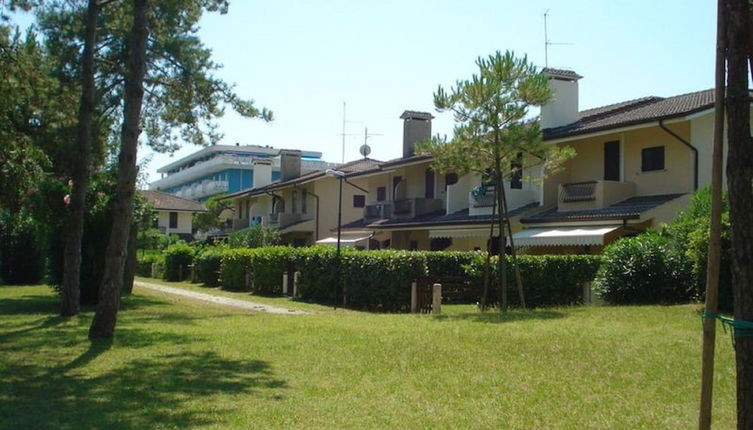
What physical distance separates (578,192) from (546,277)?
6.96m

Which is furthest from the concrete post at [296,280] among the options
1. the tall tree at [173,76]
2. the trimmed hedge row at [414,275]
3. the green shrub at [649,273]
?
the green shrub at [649,273]

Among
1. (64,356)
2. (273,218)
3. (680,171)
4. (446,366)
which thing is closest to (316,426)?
(446,366)

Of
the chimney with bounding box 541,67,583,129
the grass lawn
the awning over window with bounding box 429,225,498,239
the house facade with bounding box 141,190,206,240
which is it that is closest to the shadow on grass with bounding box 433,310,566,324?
the grass lawn

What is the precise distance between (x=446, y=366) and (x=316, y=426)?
119 inches

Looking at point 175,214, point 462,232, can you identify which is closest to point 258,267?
point 462,232

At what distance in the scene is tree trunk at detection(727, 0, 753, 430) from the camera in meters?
4.16

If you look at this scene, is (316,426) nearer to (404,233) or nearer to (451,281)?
(451,281)

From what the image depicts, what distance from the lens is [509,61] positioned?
646 inches

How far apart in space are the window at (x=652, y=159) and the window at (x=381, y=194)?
1766cm

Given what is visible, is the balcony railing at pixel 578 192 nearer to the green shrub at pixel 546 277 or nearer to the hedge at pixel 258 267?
the green shrub at pixel 546 277

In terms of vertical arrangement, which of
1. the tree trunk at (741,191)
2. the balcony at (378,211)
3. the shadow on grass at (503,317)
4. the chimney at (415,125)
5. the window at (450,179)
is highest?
the chimney at (415,125)

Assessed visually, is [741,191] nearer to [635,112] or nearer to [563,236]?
Result: [563,236]

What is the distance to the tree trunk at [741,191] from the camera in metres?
4.16

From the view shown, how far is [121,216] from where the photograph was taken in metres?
11.7
